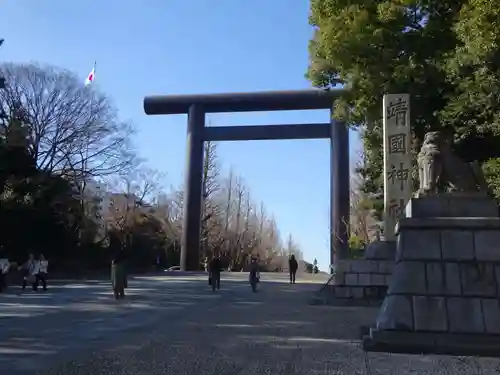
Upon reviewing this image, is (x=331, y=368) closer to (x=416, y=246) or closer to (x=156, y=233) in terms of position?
(x=416, y=246)

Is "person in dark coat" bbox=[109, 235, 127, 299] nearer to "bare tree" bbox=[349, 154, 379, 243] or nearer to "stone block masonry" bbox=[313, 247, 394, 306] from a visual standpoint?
"stone block masonry" bbox=[313, 247, 394, 306]

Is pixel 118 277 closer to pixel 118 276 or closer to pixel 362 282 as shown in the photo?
pixel 118 276

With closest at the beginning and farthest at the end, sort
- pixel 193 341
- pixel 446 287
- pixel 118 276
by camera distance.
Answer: pixel 446 287 → pixel 193 341 → pixel 118 276

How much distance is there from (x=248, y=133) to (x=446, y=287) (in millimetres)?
22023

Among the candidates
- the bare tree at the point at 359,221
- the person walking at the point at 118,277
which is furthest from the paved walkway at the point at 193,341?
the bare tree at the point at 359,221

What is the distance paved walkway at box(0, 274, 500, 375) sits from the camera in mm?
5891

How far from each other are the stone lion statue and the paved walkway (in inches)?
109

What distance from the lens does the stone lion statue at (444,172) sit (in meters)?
8.98

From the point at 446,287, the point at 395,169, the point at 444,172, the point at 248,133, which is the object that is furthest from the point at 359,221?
the point at 446,287

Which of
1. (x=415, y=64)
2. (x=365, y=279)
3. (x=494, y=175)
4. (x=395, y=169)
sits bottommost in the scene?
(x=365, y=279)

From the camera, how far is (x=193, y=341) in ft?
25.2

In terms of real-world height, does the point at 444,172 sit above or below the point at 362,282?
above

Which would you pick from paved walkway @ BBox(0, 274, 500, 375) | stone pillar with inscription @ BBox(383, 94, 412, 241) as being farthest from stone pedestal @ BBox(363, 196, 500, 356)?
stone pillar with inscription @ BBox(383, 94, 412, 241)

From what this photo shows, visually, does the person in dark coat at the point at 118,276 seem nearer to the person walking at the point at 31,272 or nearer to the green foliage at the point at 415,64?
the person walking at the point at 31,272
